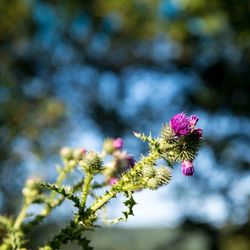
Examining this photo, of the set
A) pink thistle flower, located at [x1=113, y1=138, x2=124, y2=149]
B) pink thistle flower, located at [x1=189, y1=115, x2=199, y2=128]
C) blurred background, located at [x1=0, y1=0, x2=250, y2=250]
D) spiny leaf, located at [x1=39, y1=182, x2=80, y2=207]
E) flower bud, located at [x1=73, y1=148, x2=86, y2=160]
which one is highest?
blurred background, located at [x1=0, y1=0, x2=250, y2=250]

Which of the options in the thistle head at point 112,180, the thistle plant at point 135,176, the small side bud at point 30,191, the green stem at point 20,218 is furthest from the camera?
the small side bud at point 30,191

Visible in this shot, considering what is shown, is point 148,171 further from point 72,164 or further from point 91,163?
point 72,164

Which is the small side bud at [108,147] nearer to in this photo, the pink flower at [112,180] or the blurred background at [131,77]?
the pink flower at [112,180]

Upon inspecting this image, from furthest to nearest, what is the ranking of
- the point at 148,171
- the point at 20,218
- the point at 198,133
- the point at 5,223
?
the point at 20,218, the point at 5,223, the point at 198,133, the point at 148,171

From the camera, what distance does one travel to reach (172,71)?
2216 centimetres

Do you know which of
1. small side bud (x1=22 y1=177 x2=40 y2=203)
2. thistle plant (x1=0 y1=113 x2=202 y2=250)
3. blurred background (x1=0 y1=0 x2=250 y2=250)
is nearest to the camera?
thistle plant (x1=0 y1=113 x2=202 y2=250)

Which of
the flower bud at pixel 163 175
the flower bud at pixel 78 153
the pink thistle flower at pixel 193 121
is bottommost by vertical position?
the flower bud at pixel 163 175

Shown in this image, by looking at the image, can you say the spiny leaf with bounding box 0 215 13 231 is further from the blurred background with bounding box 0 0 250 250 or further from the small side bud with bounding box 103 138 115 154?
the blurred background with bounding box 0 0 250 250

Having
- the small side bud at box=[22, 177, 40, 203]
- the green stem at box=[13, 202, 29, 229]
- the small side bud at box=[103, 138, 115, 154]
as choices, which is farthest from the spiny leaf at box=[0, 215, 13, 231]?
the small side bud at box=[103, 138, 115, 154]

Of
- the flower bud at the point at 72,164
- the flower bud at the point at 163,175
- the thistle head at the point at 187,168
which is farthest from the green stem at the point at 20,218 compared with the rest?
the thistle head at the point at 187,168

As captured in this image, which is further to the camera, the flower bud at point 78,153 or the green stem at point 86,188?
the flower bud at point 78,153

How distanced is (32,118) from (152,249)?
10.2 metres

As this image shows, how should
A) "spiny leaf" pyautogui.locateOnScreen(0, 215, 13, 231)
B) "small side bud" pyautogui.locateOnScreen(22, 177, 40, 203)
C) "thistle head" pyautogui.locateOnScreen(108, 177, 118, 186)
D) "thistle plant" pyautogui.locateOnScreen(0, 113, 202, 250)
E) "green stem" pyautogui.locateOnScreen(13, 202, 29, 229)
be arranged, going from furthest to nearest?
"small side bud" pyautogui.locateOnScreen(22, 177, 40, 203)
"thistle head" pyautogui.locateOnScreen(108, 177, 118, 186)
"green stem" pyautogui.locateOnScreen(13, 202, 29, 229)
"spiny leaf" pyautogui.locateOnScreen(0, 215, 13, 231)
"thistle plant" pyautogui.locateOnScreen(0, 113, 202, 250)

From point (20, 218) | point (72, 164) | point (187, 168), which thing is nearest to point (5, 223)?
point (20, 218)
